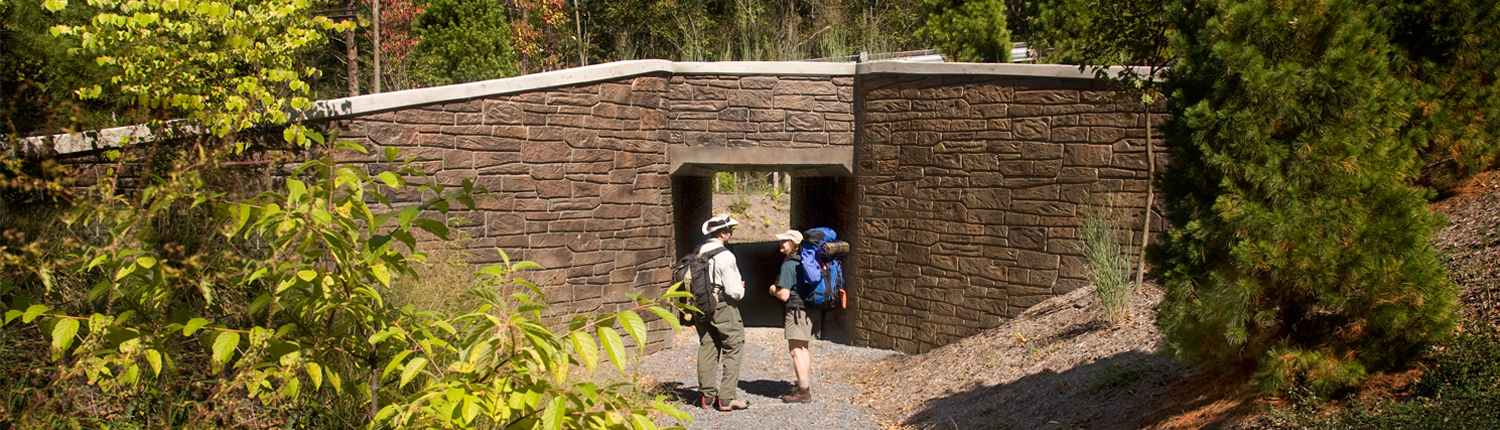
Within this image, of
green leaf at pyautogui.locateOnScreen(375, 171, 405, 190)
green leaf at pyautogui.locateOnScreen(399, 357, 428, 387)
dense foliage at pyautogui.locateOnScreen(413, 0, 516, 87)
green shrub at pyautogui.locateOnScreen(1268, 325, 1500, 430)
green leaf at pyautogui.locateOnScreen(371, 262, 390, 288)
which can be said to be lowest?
green shrub at pyautogui.locateOnScreen(1268, 325, 1500, 430)

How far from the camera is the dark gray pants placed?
24.1ft

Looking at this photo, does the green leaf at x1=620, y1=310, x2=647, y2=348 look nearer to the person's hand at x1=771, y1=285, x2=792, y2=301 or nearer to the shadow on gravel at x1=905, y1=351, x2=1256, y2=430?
the shadow on gravel at x1=905, y1=351, x2=1256, y2=430

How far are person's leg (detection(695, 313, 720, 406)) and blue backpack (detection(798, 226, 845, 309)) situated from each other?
737 millimetres

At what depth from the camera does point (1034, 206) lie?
28.1 feet

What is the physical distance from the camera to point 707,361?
24.6 ft

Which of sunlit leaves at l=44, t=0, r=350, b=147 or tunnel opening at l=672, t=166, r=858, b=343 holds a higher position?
sunlit leaves at l=44, t=0, r=350, b=147

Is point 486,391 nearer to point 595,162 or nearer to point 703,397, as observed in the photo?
point 703,397

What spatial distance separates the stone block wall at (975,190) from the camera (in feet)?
27.2

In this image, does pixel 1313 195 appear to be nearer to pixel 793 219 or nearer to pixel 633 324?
pixel 633 324

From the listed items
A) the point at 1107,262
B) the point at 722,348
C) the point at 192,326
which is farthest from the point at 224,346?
the point at 1107,262

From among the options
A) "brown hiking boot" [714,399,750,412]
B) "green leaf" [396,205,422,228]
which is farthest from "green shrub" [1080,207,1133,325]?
"green leaf" [396,205,422,228]

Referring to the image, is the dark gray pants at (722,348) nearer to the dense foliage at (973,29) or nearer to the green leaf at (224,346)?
the green leaf at (224,346)

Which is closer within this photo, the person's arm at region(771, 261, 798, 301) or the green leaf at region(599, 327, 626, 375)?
the green leaf at region(599, 327, 626, 375)

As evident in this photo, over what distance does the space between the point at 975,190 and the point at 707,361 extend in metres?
2.96
